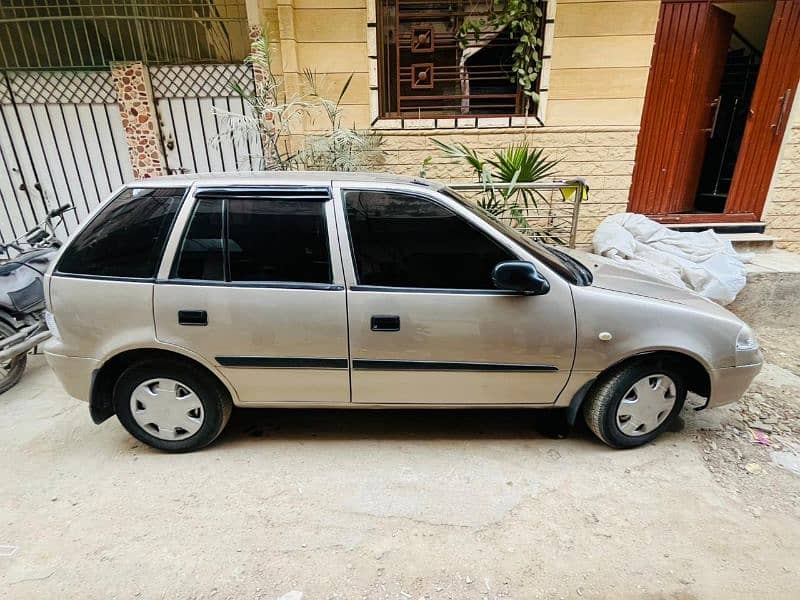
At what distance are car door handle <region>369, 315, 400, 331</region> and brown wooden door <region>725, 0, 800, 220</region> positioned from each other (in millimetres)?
5692

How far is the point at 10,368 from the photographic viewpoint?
352 cm

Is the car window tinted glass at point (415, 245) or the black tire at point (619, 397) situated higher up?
the car window tinted glass at point (415, 245)

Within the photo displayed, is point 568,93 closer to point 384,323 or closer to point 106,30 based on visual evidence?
point 384,323

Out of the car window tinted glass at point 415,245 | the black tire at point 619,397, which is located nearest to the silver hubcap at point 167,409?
the car window tinted glass at point 415,245

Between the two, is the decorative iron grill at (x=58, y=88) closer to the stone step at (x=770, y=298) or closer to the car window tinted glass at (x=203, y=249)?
the car window tinted glass at (x=203, y=249)

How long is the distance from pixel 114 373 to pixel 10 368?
1842 mm

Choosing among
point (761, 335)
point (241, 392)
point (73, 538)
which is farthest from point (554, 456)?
point (761, 335)

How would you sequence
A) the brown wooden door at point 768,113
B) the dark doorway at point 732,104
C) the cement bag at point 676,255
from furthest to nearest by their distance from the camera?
the dark doorway at point 732,104 → the brown wooden door at point 768,113 → the cement bag at point 676,255

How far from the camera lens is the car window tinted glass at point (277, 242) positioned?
2348 mm

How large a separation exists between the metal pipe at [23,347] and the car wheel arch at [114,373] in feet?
4.58

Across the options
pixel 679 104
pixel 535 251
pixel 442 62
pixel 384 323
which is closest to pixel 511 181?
pixel 442 62

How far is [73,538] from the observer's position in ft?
6.76

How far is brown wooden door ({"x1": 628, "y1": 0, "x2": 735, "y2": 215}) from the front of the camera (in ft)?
16.8

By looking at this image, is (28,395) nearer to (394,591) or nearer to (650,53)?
(394,591)
